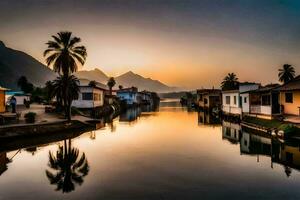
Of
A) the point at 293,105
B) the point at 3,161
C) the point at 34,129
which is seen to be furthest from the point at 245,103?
the point at 3,161

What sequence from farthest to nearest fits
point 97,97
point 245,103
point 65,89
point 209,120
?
point 97,97
point 209,120
point 245,103
point 65,89

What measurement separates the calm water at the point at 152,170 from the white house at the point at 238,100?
52.0ft

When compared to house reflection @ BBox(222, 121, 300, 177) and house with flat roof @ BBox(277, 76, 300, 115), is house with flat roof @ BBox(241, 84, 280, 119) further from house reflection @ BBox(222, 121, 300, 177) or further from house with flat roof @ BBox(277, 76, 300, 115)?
house reflection @ BBox(222, 121, 300, 177)

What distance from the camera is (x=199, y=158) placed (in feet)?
70.3

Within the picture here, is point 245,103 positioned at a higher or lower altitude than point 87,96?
lower

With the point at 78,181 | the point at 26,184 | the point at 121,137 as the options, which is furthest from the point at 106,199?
the point at 121,137

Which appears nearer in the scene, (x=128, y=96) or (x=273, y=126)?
(x=273, y=126)

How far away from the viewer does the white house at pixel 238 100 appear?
A: 1750 inches

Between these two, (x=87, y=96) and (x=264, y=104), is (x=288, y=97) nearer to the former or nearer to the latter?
(x=264, y=104)

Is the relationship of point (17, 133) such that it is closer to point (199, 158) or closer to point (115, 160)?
point (115, 160)

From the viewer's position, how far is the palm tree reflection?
621 inches

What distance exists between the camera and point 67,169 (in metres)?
18.9

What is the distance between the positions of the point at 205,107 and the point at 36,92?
1832 inches

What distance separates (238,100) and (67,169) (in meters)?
36.4
